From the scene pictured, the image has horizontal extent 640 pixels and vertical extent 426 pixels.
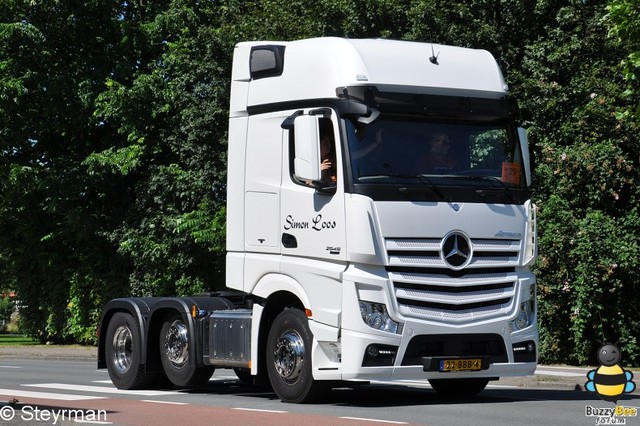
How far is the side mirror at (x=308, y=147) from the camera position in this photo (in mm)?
13070

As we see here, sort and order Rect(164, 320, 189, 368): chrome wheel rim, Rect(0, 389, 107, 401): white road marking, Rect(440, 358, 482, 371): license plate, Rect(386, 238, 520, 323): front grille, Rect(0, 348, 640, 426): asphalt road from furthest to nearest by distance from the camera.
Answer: Rect(164, 320, 189, 368): chrome wheel rim < Rect(0, 389, 107, 401): white road marking < Rect(440, 358, 482, 371): license plate < Rect(386, 238, 520, 323): front grille < Rect(0, 348, 640, 426): asphalt road

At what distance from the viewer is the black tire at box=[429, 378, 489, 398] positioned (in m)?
15.1

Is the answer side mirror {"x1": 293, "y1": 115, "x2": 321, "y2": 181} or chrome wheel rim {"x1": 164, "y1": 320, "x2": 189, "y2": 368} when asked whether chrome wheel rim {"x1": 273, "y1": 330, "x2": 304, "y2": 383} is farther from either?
chrome wheel rim {"x1": 164, "y1": 320, "x2": 189, "y2": 368}

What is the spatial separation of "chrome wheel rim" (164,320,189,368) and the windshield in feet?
13.5

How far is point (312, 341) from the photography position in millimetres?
13375

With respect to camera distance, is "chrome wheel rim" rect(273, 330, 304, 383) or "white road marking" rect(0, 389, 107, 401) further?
"white road marking" rect(0, 389, 107, 401)

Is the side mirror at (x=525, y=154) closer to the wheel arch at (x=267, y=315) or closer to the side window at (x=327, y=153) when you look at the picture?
the side window at (x=327, y=153)

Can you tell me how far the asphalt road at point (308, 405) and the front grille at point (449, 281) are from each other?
1069mm

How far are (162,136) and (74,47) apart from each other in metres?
5.56

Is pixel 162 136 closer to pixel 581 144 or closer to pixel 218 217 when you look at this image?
pixel 218 217

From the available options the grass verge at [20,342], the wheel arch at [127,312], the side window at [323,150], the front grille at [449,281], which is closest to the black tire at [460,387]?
the front grille at [449,281]

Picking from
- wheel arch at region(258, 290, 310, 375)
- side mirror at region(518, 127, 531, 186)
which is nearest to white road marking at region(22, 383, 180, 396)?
wheel arch at region(258, 290, 310, 375)

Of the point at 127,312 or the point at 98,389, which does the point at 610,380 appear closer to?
the point at 127,312

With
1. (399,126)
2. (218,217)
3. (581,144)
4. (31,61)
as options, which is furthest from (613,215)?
(31,61)
